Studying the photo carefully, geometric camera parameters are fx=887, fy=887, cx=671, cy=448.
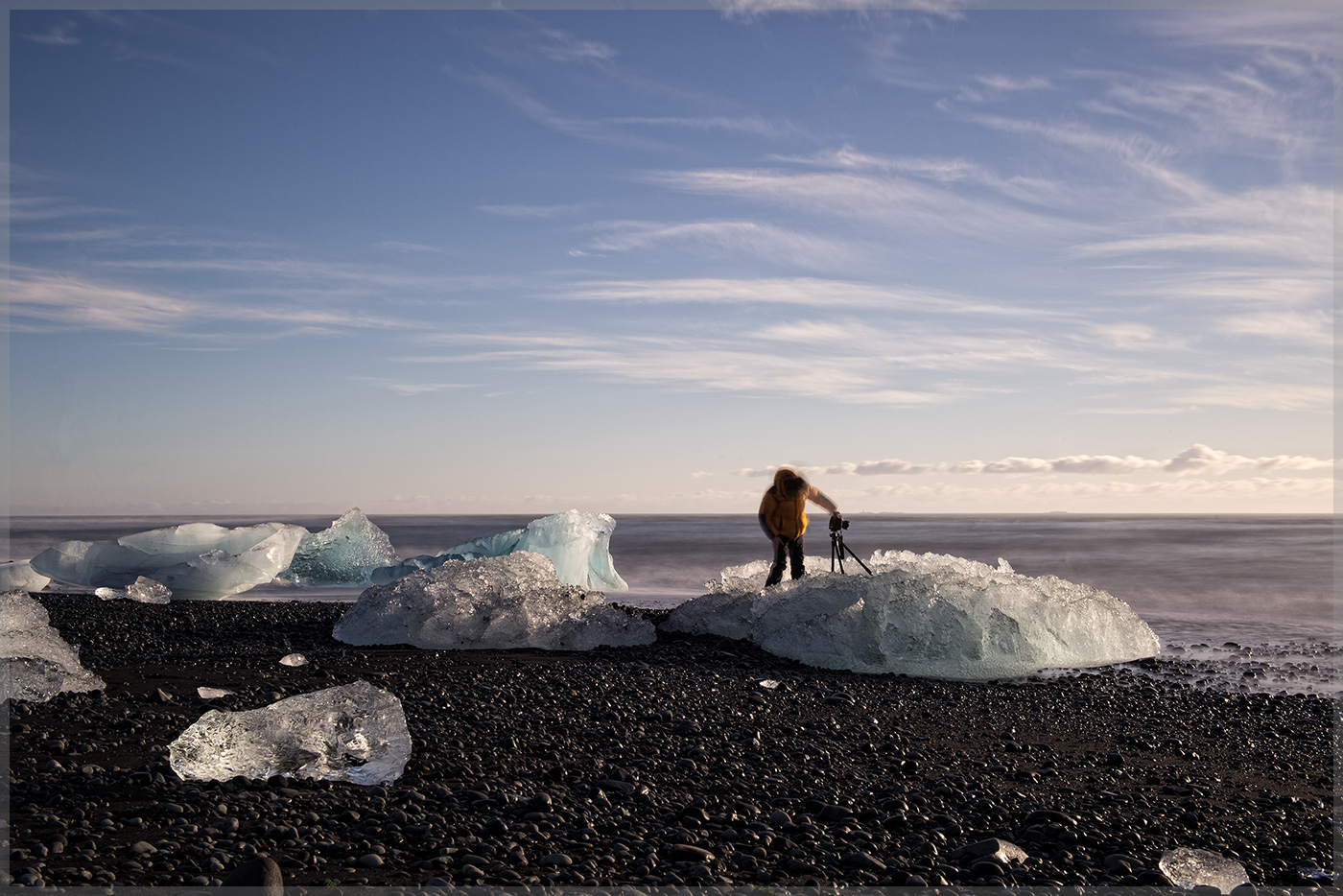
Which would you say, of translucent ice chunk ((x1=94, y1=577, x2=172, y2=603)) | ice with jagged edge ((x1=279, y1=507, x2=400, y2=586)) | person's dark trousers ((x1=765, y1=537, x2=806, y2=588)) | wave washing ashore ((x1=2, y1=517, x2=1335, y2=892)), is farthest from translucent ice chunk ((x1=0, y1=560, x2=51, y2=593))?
person's dark trousers ((x1=765, y1=537, x2=806, y2=588))

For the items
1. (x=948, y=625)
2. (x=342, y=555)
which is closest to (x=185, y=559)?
(x=342, y=555)

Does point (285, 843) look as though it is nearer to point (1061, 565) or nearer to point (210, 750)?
point (210, 750)

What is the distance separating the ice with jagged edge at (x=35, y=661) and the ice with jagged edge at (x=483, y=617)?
2724 millimetres

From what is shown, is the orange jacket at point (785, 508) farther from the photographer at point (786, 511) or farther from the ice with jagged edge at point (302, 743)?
the ice with jagged edge at point (302, 743)

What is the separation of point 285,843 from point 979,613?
652 centimetres

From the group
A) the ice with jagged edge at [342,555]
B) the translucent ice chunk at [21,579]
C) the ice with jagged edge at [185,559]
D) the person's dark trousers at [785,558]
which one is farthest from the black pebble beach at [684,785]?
the ice with jagged edge at [342,555]

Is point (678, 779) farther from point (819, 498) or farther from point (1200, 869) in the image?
point (819, 498)

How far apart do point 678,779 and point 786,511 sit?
222 inches

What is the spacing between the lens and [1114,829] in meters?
4.18

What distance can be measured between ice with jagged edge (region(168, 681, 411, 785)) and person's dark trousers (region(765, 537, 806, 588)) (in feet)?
19.2

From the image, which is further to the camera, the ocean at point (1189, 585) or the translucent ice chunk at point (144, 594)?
the translucent ice chunk at point (144, 594)

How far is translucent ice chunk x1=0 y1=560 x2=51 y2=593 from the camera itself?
13.4 metres

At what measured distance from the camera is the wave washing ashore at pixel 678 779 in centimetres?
353

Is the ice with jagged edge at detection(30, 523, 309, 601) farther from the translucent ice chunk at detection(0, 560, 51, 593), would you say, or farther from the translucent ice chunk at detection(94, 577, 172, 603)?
the translucent ice chunk at detection(94, 577, 172, 603)
